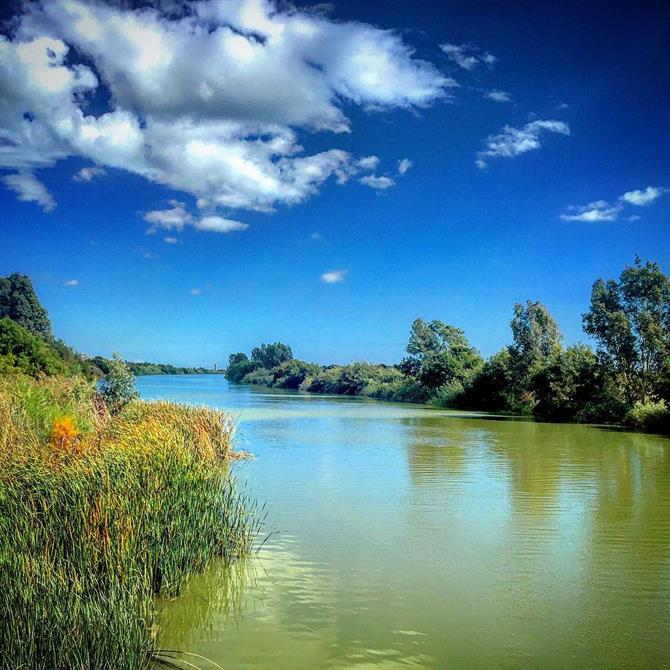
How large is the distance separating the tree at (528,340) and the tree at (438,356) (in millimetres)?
11194

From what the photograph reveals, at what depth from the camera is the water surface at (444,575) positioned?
6.23 m

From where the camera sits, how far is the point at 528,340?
44.9m

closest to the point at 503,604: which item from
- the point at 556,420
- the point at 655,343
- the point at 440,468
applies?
the point at 440,468

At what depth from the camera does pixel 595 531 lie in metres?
10.9

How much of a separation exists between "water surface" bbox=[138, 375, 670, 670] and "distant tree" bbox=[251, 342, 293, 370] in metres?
122

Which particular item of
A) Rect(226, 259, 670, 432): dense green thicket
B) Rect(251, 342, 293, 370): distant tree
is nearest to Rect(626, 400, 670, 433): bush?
Rect(226, 259, 670, 432): dense green thicket

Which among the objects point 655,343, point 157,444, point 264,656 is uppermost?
point 655,343

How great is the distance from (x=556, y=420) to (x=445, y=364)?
2492cm

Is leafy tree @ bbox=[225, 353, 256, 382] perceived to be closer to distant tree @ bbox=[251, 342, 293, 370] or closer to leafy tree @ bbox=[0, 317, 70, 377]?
distant tree @ bbox=[251, 342, 293, 370]

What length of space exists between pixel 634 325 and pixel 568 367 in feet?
15.4

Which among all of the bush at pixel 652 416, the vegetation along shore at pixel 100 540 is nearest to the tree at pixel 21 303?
the bush at pixel 652 416

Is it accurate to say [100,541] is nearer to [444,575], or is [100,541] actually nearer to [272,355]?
[444,575]

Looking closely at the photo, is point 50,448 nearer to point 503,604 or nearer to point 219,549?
point 219,549

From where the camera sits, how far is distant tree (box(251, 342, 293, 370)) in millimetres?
139500
